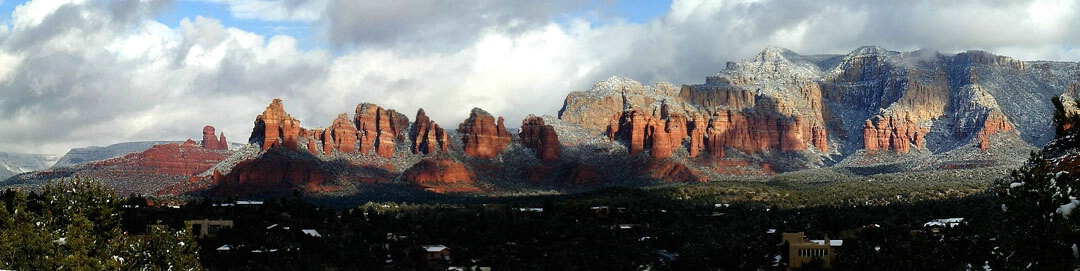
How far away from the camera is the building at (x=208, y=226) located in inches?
4535

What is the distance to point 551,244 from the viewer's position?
121438 mm

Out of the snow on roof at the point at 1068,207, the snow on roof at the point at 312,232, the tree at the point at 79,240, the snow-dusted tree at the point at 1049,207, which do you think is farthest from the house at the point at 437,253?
the snow on roof at the point at 1068,207

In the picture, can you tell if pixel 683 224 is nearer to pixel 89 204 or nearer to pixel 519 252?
pixel 519 252

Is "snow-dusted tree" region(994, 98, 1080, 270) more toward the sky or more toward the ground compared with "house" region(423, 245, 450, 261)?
more toward the sky

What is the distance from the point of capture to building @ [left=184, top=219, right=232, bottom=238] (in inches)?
4535

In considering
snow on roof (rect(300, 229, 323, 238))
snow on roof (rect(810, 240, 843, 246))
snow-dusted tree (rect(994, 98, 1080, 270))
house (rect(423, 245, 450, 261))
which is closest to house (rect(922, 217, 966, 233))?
snow on roof (rect(810, 240, 843, 246))

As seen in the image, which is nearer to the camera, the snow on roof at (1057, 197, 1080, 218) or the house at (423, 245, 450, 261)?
the snow on roof at (1057, 197, 1080, 218)

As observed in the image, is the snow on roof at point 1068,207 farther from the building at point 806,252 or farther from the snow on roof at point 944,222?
the snow on roof at point 944,222

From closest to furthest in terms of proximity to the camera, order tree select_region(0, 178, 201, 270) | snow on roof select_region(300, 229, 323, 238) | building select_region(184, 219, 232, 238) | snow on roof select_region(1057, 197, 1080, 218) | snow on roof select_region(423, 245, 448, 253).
Result: snow on roof select_region(1057, 197, 1080, 218) → tree select_region(0, 178, 201, 270) → snow on roof select_region(423, 245, 448, 253) → building select_region(184, 219, 232, 238) → snow on roof select_region(300, 229, 323, 238)

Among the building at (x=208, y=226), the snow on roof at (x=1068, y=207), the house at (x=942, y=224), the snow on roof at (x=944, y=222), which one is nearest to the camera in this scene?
the snow on roof at (x=1068, y=207)

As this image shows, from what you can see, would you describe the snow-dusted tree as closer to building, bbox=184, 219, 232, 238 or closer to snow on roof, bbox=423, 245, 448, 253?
snow on roof, bbox=423, 245, 448, 253

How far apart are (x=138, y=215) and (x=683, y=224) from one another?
60898 millimetres

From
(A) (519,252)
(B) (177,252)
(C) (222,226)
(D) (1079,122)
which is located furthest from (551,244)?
(D) (1079,122)

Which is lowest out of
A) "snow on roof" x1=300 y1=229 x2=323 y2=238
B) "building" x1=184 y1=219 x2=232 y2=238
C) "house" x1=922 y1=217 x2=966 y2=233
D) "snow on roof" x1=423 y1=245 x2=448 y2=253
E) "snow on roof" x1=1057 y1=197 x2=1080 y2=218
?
"snow on roof" x1=423 y1=245 x2=448 y2=253
